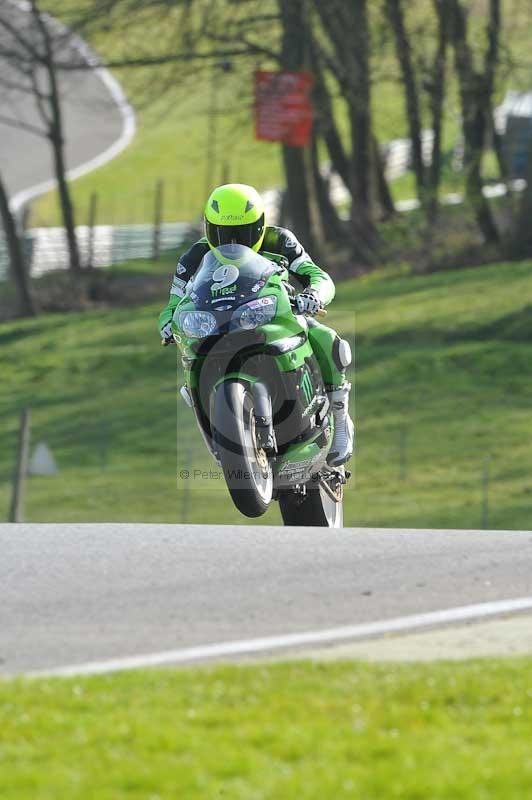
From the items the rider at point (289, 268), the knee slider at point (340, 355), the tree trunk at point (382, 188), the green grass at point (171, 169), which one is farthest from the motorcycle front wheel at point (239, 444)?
the tree trunk at point (382, 188)

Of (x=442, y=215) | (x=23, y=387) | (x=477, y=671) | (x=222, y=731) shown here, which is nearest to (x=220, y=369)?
(x=477, y=671)

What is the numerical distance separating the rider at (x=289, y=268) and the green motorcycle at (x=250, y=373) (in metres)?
0.11

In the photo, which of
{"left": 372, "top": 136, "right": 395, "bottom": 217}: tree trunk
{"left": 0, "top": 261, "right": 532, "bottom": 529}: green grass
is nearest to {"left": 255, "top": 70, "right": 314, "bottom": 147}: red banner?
{"left": 0, "top": 261, "right": 532, "bottom": 529}: green grass

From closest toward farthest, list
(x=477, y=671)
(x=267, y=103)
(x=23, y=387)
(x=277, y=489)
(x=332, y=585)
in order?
A: (x=477, y=671) → (x=332, y=585) → (x=277, y=489) → (x=23, y=387) → (x=267, y=103)

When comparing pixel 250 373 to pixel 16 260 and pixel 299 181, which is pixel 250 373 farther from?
pixel 16 260

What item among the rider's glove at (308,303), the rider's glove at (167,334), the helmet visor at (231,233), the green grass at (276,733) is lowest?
the rider's glove at (167,334)

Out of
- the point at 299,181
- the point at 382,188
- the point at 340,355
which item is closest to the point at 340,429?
the point at 340,355

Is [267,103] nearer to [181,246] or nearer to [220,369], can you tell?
[181,246]

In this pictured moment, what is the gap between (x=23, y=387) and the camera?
84.0ft

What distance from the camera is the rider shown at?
9.09 m

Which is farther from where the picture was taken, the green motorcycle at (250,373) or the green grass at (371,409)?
the green grass at (371,409)

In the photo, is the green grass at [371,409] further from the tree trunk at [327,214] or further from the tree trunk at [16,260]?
the tree trunk at [327,214]

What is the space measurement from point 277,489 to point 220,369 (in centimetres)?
102

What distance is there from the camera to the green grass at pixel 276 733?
4.96 meters
